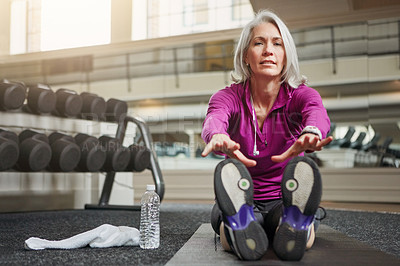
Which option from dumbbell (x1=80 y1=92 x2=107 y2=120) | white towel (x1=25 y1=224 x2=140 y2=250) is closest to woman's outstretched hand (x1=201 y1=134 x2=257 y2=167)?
white towel (x1=25 y1=224 x2=140 y2=250)

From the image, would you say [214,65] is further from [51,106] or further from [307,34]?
[51,106]

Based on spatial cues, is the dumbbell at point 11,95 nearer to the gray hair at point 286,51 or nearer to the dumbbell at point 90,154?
the dumbbell at point 90,154

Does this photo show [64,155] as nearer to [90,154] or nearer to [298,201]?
[90,154]

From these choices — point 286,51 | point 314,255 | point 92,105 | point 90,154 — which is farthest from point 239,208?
point 92,105

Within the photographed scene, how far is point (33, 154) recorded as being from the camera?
2.45 m

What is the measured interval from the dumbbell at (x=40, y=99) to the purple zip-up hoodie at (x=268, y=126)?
5.81 feet

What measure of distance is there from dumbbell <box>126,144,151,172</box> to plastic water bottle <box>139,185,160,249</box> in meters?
1.35

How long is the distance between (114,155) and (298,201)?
6.50 ft

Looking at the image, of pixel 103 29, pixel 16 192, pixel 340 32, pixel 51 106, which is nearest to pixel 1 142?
pixel 51 106

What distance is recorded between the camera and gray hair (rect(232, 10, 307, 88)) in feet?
4.59

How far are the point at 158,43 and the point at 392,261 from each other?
4346mm

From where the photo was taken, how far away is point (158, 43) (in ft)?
17.0

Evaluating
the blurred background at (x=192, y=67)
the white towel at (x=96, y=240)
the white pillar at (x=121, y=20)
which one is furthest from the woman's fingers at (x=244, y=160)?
the white pillar at (x=121, y=20)

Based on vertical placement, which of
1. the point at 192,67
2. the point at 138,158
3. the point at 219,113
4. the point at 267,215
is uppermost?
the point at 192,67
